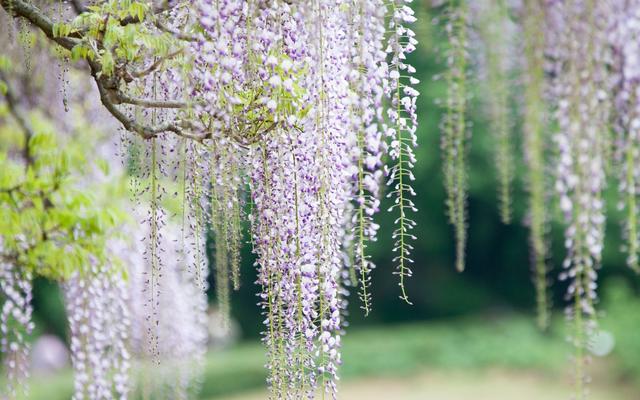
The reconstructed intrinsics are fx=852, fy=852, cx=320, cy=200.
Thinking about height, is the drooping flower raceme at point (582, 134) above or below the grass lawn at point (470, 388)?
above

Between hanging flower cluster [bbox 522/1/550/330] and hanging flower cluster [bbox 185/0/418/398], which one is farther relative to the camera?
hanging flower cluster [bbox 522/1/550/330]

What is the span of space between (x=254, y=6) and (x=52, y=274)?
1.72 meters

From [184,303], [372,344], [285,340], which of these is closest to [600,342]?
[372,344]

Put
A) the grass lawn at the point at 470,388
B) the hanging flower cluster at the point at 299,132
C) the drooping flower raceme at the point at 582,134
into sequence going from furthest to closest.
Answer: the grass lawn at the point at 470,388 < the drooping flower raceme at the point at 582,134 < the hanging flower cluster at the point at 299,132

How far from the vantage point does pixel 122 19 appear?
2.77 metres

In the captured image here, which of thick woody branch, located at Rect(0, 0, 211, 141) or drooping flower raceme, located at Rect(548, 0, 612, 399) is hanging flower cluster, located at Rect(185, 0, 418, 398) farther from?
drooping flower raceme, located at Rect(548, 0, 612, 399)

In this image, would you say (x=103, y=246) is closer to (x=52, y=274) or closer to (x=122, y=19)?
(x=52, y=274)

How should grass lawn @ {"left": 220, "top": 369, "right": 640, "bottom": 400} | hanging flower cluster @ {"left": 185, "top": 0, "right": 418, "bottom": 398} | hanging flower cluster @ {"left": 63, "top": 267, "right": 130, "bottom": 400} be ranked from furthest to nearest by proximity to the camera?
grass lawn @ {"left": 220, "top": 369, "right": 640, "bottom": 400} → hanging flower cluster @ {"left": 63, "top": 267, "right": 130, "bottom": 400} → hanging flower cluster @ {"left": 185, "top": 0, "right": 418, "bottom": 398}

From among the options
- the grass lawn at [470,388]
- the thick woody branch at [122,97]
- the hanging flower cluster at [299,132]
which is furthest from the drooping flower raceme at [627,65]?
the grass lawn at [470,388]

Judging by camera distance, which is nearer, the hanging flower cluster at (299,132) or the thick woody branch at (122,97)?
the hanging flower cluster at (299,132)

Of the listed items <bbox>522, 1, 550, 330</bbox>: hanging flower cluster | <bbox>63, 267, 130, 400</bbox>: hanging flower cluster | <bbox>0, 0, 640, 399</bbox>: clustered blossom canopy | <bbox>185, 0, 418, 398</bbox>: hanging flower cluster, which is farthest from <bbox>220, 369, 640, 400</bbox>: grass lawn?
<bbox>185, 0, 418, 398</bbox>: hanging flower cluster

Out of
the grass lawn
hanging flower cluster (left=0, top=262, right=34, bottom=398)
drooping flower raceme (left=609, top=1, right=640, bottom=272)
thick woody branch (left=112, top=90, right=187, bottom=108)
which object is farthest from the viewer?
the grass lawn

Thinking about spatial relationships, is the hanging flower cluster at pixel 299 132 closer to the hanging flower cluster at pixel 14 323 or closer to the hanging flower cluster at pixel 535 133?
the hanging flower cluster at pixel 535 133

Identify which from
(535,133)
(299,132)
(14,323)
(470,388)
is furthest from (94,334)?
(470,388)
